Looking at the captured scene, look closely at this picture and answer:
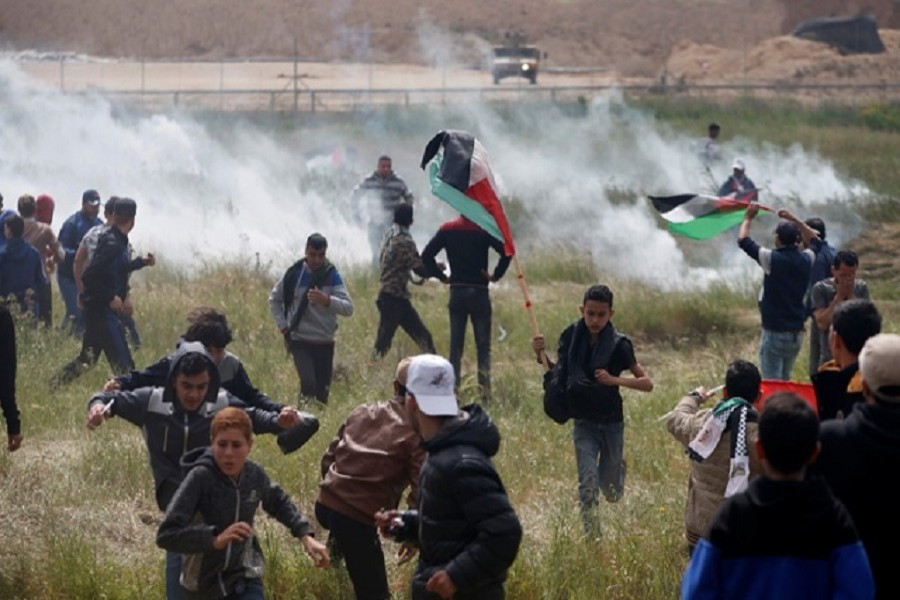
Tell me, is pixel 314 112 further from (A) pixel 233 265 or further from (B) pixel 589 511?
(B) pixel 589 511

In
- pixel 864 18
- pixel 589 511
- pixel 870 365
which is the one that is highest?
pixel 864 18

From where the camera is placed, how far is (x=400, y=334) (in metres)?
14.2

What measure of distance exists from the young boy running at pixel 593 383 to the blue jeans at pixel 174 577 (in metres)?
2.31

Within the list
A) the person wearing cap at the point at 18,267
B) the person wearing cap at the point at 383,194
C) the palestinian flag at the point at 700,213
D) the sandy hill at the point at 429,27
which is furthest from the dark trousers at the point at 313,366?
the sandy hill at the point at 429,27

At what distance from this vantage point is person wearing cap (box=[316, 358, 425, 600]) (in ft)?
21.6

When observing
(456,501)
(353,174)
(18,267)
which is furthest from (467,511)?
(353,174)

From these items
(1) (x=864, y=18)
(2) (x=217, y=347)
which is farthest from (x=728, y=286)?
(1) (x=864, y=18)

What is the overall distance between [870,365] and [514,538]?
1.24 m

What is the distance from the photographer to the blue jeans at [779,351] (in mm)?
10906

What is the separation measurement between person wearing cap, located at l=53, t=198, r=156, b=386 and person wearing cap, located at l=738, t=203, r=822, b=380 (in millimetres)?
4291

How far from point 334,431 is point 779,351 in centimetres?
310

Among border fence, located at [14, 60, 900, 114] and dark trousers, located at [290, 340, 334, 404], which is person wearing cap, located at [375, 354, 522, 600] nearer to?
dark trousers, located at [290, 340, 334, 404]

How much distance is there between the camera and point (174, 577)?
636 centimetres

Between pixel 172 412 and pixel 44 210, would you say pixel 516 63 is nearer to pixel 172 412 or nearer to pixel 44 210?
pixel 44 210
